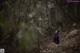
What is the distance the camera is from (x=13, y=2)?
1557 mm

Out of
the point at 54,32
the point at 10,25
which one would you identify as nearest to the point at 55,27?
the point at 54,32

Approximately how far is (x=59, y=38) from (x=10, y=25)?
40 cm

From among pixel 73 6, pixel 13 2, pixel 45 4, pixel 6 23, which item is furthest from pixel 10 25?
pixel 73 6

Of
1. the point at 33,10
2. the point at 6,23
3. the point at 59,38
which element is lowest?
the point at 59,38

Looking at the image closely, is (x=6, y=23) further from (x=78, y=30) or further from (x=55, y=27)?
(x=78, y=30)

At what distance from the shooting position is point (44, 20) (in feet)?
5.02

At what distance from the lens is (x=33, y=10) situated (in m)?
1.54

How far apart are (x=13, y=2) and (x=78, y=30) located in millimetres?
561

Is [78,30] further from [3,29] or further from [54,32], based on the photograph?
[3,29]

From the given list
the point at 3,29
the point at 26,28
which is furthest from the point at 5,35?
the point at 26,28

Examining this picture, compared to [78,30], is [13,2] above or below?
above

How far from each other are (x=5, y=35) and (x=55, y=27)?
1.31ft

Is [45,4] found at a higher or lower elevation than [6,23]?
higher

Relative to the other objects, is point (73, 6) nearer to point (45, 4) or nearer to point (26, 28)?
point (45, 4)
